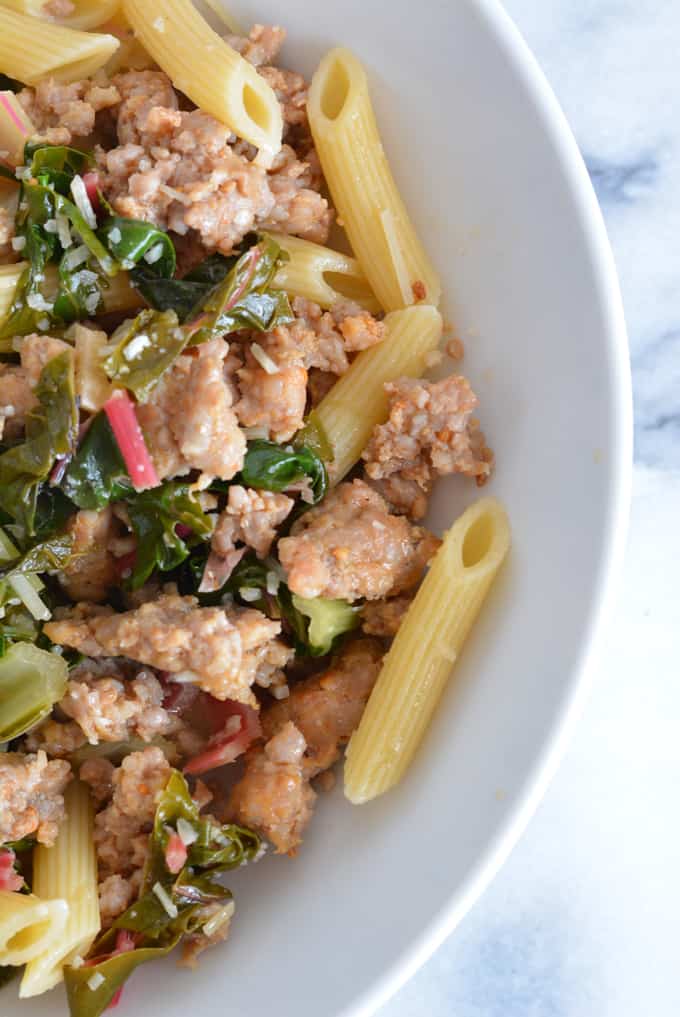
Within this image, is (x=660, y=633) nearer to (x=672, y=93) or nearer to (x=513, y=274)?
(x=513, y=274)

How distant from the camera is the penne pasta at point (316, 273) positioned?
246cm

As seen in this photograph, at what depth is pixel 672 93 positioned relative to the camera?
10.8 ft

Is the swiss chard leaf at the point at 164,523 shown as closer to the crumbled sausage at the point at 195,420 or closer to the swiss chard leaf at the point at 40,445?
the crumbled sausage at the point at 195,420

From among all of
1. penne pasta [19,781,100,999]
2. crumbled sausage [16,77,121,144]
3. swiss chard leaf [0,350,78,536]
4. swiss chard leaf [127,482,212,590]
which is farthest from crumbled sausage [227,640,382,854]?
crumbled sausage [16,77,121,144]

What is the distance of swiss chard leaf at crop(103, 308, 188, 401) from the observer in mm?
2250

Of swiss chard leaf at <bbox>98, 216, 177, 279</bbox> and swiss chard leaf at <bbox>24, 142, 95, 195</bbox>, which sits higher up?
swiss chard leaf at <bbox>24, 142, 95, 195</bbox>

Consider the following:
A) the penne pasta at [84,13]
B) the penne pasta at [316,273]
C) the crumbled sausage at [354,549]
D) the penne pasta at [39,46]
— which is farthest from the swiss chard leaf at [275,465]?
the penne pasta at [84,13]

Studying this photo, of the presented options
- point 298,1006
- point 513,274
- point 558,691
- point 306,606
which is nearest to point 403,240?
point 513,274

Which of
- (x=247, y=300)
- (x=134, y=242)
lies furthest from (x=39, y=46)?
(x=247, y=300)

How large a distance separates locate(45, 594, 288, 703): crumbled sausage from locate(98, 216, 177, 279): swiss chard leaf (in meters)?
0.74

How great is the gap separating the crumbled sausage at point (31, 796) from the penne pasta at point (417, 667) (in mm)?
643

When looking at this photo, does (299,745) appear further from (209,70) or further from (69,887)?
(209,70)

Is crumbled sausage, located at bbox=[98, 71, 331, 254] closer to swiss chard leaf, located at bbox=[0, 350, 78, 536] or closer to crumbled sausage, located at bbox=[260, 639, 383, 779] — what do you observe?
swiss chard leaf, located at bbox=[0, 350, 78, 536]

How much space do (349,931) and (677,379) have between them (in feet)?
6.18
